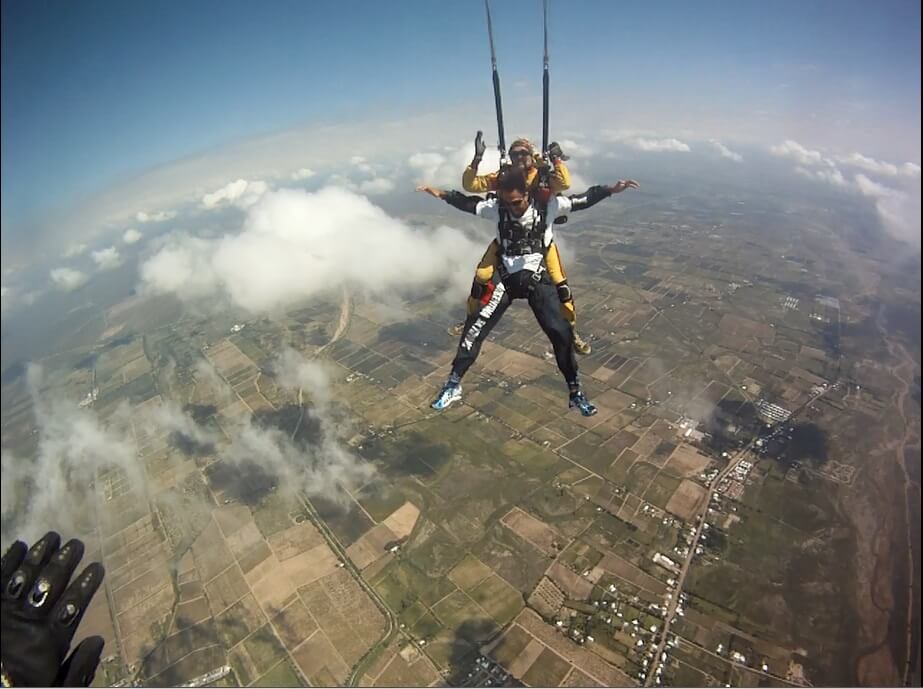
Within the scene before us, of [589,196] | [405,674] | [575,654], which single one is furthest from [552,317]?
[405,674]

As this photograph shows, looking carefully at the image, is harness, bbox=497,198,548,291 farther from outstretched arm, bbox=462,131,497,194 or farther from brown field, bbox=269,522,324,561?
→ brown field, bbox=269,522,324,561

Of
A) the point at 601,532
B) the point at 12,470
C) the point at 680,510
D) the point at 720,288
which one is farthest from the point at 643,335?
the point at 12,470

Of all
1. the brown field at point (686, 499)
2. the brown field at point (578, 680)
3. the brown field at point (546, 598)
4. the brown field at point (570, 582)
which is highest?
the brown field at point (578, 680)

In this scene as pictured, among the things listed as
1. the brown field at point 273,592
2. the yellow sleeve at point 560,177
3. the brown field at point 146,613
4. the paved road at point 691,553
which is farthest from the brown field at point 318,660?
the yellow sleeve at point 560,177

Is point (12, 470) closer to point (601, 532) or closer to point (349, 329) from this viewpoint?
point (349, 329)

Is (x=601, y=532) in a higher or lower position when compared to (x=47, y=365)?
higher

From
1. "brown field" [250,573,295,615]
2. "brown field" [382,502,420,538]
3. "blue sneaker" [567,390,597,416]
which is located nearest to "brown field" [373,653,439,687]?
"brown field" [250,573,295,615]

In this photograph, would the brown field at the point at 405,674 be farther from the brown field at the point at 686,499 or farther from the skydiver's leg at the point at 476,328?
the skydiver's leg at the point at 476,328
